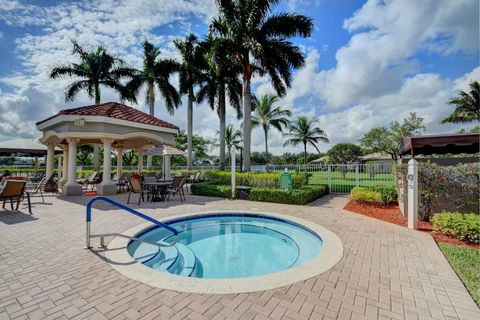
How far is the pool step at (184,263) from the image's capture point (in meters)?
4.49

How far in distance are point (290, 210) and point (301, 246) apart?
10.4ft

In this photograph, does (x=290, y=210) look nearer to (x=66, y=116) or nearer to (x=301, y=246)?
(x=301, y=246)

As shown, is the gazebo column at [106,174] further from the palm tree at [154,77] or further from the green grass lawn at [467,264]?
the green grass lawn at [467,264]

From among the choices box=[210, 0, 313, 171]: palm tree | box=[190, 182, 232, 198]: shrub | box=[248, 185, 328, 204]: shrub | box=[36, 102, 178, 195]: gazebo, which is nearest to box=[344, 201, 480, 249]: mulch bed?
box=[248, 185, 328, 204]: shrub

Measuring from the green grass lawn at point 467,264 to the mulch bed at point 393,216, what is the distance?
501mm

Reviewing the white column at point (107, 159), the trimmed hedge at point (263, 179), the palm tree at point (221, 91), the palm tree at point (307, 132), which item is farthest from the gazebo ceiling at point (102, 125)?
the palm tree at point (307, 132)

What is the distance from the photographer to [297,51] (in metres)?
14.6

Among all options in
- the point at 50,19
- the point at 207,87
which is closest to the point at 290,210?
the point at 50,19

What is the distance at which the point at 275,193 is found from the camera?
35.3ft

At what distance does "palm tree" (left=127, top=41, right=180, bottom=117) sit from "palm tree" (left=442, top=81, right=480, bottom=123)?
32373 millimetres

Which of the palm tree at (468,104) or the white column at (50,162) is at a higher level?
the palm tree at (468,104)

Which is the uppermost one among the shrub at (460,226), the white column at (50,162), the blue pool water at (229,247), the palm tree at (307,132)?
the palm tree at (307,132)

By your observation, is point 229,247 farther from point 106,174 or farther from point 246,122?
point 106,174

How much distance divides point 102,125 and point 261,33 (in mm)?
10840
